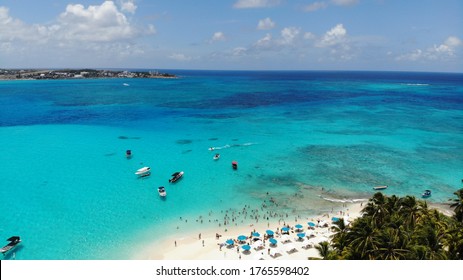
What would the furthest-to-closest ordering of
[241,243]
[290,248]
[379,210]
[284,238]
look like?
1. [284,238]
2. [241,243]
3. [290,248]
4. [379,210]

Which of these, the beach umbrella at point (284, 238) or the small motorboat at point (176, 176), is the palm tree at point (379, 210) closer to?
the beach umbrella at point (284, 238)

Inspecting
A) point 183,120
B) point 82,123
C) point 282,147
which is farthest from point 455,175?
point 82,123

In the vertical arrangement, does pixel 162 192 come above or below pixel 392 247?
below

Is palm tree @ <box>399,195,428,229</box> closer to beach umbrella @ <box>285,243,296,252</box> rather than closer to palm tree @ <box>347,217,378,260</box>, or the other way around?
palm tree @ <box>347,217,378,260</box>

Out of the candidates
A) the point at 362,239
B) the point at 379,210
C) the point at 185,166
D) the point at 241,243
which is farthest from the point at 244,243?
the point at 185,166

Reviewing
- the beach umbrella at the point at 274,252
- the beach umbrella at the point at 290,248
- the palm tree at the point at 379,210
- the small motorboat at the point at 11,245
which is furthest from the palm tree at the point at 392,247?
the small motorboat at the point at 11,245

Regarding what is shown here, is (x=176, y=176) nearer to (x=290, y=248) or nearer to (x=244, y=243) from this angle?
(x=244, y=243)

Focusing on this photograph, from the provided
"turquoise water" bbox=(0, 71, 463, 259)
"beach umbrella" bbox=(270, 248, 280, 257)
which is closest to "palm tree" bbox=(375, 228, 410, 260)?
"beach umbrella" bbox=(270, 248, 280, 257)
